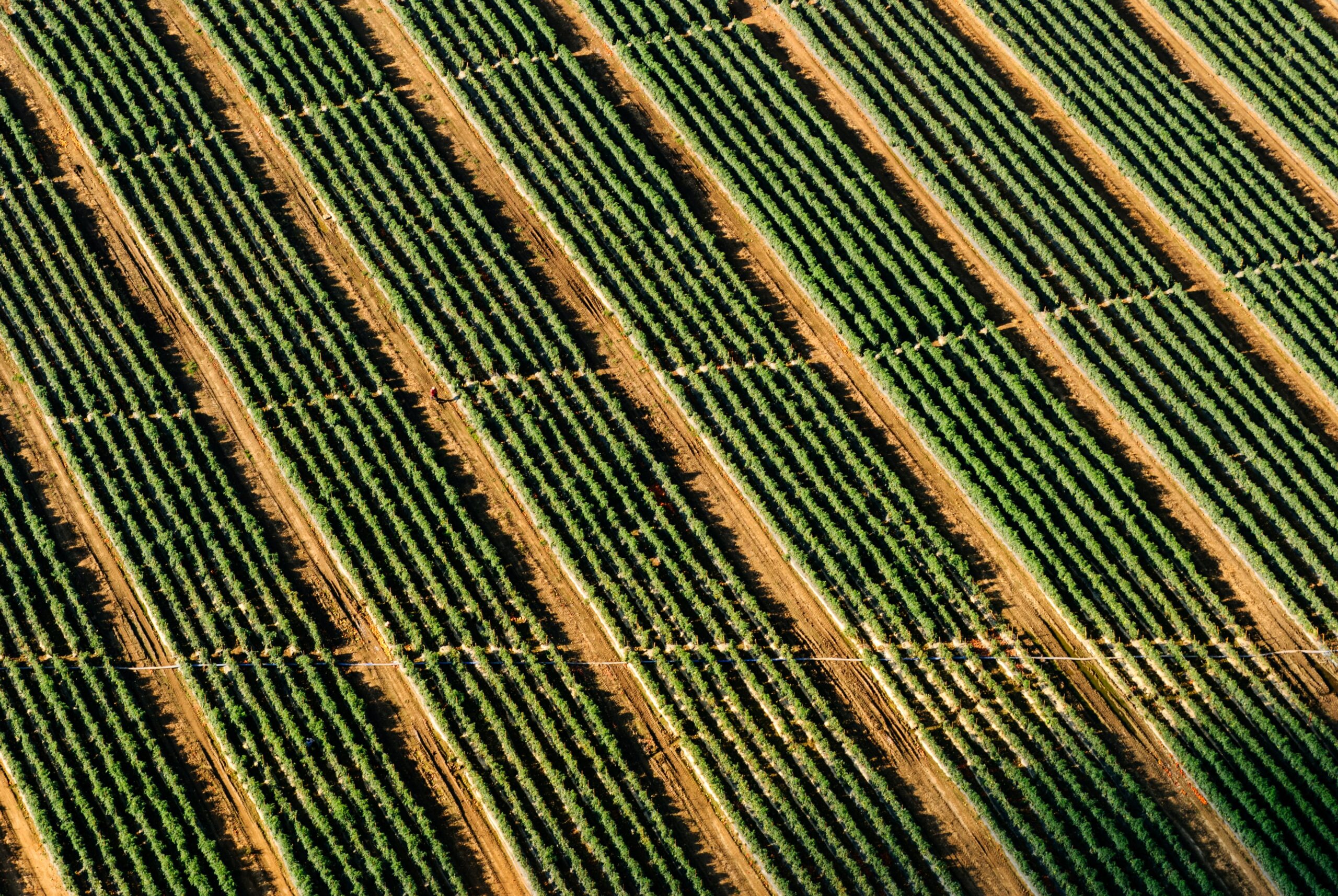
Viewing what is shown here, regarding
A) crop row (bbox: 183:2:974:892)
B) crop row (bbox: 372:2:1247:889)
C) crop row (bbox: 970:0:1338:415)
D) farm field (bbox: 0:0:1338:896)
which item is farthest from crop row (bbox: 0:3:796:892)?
crop row (bbox: 970:0:1338:415)

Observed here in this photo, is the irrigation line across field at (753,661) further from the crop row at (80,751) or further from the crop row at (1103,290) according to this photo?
the crop row at (1103,290)

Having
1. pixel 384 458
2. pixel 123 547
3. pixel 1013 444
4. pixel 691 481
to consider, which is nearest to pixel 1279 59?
pixel 1013 444

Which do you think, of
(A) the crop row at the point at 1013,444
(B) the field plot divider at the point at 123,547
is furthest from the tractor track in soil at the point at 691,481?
(B) the field plot divider at the point at 123,547

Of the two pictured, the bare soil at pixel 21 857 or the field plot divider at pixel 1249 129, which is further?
the field plot divider at pixel 1249 129

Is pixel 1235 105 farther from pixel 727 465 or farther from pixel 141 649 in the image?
pixel 141 649

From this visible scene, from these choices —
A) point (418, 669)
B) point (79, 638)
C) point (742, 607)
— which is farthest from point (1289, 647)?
point (79, 638)
